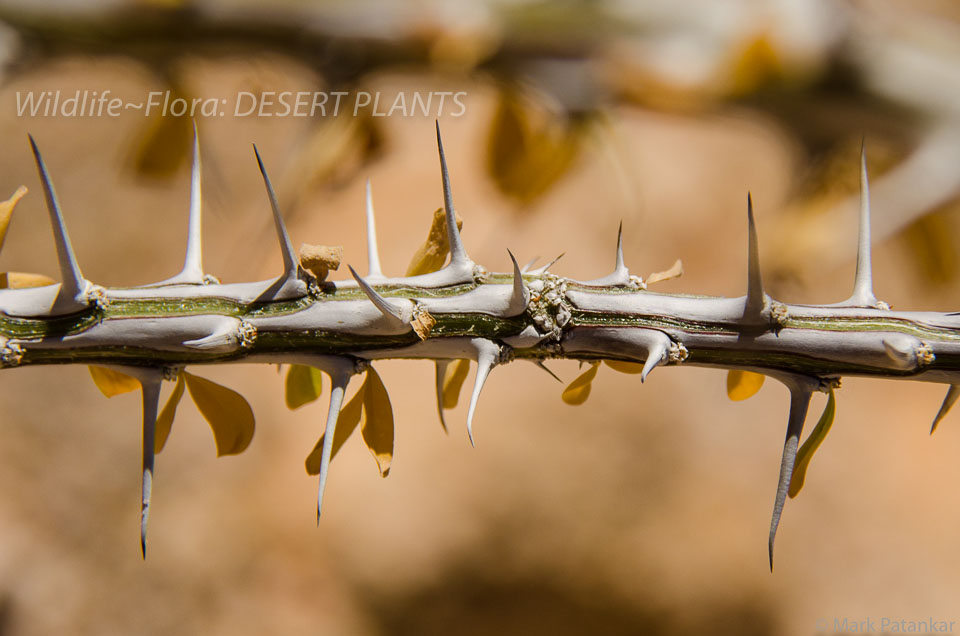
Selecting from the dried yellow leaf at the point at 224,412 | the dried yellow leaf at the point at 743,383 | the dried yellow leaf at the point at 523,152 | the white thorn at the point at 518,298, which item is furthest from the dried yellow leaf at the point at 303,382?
the dried yellow leaf at the point at 523,152

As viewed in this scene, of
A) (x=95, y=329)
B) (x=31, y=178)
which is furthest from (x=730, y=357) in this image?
(x=31, y=178)

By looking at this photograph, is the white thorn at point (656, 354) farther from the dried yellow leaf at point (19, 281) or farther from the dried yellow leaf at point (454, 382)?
the dried yellow leaf at point (19, 281)

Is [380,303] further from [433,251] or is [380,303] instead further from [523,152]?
[523,152]

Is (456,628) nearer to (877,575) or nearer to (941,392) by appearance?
(877,575)

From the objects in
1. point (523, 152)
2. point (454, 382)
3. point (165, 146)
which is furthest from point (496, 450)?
point (454, 382)

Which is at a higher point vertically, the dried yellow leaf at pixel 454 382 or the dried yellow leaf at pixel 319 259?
the dried yellow leaf at pixel 319 259

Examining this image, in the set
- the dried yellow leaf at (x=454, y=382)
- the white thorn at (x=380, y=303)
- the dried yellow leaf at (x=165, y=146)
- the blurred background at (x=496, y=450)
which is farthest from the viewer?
the blurred background at (x=496, y=450)

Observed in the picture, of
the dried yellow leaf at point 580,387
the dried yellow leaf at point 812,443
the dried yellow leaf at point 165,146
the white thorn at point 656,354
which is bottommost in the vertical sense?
the dried yellow leaf at point 812,443
